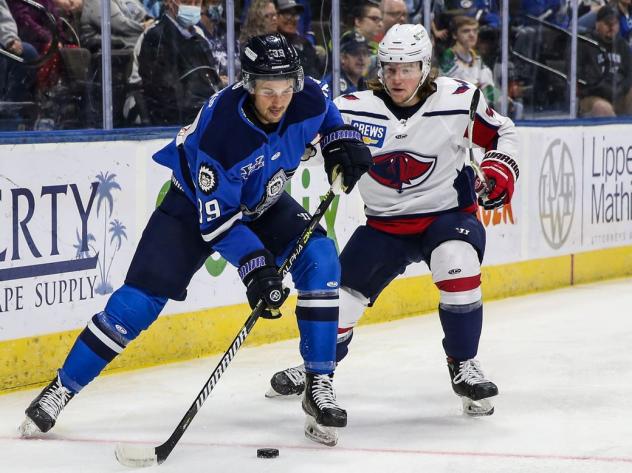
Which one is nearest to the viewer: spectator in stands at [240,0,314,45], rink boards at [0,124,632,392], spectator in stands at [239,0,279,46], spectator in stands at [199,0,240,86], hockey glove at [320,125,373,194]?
hockey glove at [320,125,373,194]

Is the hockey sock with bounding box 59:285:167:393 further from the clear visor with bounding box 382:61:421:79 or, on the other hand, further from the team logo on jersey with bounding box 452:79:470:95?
the team logo on jersey with bounding box 452:79:470:95

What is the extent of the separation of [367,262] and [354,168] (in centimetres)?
48

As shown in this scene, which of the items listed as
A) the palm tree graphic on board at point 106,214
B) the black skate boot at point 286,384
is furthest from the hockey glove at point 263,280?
the palm tree graphic on board at point 106,214

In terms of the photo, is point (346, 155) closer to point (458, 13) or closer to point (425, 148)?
point (425, 148)

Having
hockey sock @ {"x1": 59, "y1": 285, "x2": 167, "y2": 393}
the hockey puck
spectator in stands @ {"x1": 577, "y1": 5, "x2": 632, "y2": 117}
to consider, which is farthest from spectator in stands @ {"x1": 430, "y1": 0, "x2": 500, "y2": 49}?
the hockey puck

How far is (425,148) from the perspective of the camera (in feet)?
14.0

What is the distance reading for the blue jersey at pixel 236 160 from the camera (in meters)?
3.65

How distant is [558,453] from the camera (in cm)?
367

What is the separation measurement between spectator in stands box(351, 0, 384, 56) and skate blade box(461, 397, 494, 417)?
297cm

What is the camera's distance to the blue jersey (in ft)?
12.0

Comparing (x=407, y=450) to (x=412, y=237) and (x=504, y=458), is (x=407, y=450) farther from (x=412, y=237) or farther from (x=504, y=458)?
(x=412, y=237)

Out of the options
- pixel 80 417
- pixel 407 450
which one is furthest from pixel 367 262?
pixel 80 417

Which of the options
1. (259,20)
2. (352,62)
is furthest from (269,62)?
(352,62)

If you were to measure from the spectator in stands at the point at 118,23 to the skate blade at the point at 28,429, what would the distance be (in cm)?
195
